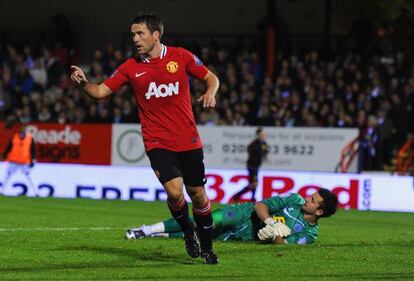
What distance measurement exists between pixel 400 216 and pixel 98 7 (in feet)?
61.4

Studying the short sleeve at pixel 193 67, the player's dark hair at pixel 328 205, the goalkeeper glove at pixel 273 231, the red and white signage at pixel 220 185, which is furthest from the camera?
the red and white signage at pixel 220 185

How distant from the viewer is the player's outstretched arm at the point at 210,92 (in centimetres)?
1076

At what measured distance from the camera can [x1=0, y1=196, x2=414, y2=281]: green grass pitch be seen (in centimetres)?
1059

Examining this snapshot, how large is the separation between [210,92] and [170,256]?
1963 millimetres

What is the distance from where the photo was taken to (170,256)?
11.9 m

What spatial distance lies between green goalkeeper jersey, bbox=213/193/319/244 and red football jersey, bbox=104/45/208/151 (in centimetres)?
223

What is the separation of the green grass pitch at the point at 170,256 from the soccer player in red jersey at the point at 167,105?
0.72 meters

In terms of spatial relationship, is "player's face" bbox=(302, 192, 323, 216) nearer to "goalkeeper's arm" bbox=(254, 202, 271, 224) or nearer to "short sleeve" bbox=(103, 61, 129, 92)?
"goalkeeper's arm" bbox=(254, 202, 271, 224)

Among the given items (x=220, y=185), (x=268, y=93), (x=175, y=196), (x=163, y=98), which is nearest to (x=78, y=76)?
(x=163, y=98)

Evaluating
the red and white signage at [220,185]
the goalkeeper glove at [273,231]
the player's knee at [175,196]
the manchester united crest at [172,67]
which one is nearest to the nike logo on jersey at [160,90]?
the manchester united crest at [172,67]

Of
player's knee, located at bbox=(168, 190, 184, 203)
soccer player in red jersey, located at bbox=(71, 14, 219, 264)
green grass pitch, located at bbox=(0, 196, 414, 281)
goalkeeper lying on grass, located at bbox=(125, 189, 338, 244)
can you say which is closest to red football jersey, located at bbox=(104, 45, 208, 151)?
soccer player in red jersey, located at bbox=(71, 14, 219, 264)

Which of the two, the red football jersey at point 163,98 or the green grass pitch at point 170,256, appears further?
the red football jersey at point 163,98

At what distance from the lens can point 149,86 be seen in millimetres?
11195

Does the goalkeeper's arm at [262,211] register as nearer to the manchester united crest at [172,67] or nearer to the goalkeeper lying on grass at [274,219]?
the goalkeeper lying on grass at [274,219]
